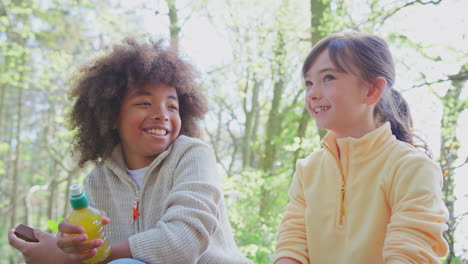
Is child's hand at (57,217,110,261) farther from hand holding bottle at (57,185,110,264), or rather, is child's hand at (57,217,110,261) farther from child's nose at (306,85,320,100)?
child's nose at (306,85,320,100)

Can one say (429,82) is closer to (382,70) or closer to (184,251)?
(382,70)

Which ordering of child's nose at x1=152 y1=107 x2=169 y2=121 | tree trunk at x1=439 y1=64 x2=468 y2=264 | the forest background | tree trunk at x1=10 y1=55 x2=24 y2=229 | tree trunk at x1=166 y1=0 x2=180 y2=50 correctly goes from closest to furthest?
1. child's nose at x1=152 y1=107 x2=169 y2=121
2. tree trunk at x1=439 y1=64 x2=468 y2=264
3. the forest background
4. tree trunk at x1=166 y1=0 x2=180 y2=50
5. tree trunk at x1=10 y1=55 x2=24 y2=229

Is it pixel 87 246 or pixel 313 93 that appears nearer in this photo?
pixel 87 246

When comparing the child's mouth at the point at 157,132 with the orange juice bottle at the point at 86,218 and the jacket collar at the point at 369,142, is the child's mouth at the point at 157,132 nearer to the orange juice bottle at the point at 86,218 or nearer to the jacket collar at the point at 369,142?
the orange juice bottle at the point at 86,218

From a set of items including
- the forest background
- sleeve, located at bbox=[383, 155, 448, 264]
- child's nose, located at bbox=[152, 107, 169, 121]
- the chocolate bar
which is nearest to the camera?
sleeve, located at bbox=[383, 155, 448, 264]

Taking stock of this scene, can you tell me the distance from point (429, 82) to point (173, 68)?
2.32 metres

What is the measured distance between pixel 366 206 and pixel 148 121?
109cm

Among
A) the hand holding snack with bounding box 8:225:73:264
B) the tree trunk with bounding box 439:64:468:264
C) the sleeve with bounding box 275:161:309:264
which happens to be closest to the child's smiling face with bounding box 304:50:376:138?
the sleeve with bounding box 275:161:309:264

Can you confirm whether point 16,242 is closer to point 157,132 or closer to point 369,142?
point 157,132

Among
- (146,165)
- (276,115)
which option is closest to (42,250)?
(146,165)

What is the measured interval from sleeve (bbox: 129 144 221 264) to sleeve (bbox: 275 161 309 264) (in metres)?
0.34

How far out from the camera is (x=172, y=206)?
1.67 meters

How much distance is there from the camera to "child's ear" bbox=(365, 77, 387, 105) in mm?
1699

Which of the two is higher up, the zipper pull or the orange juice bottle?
the orange juice bottle
